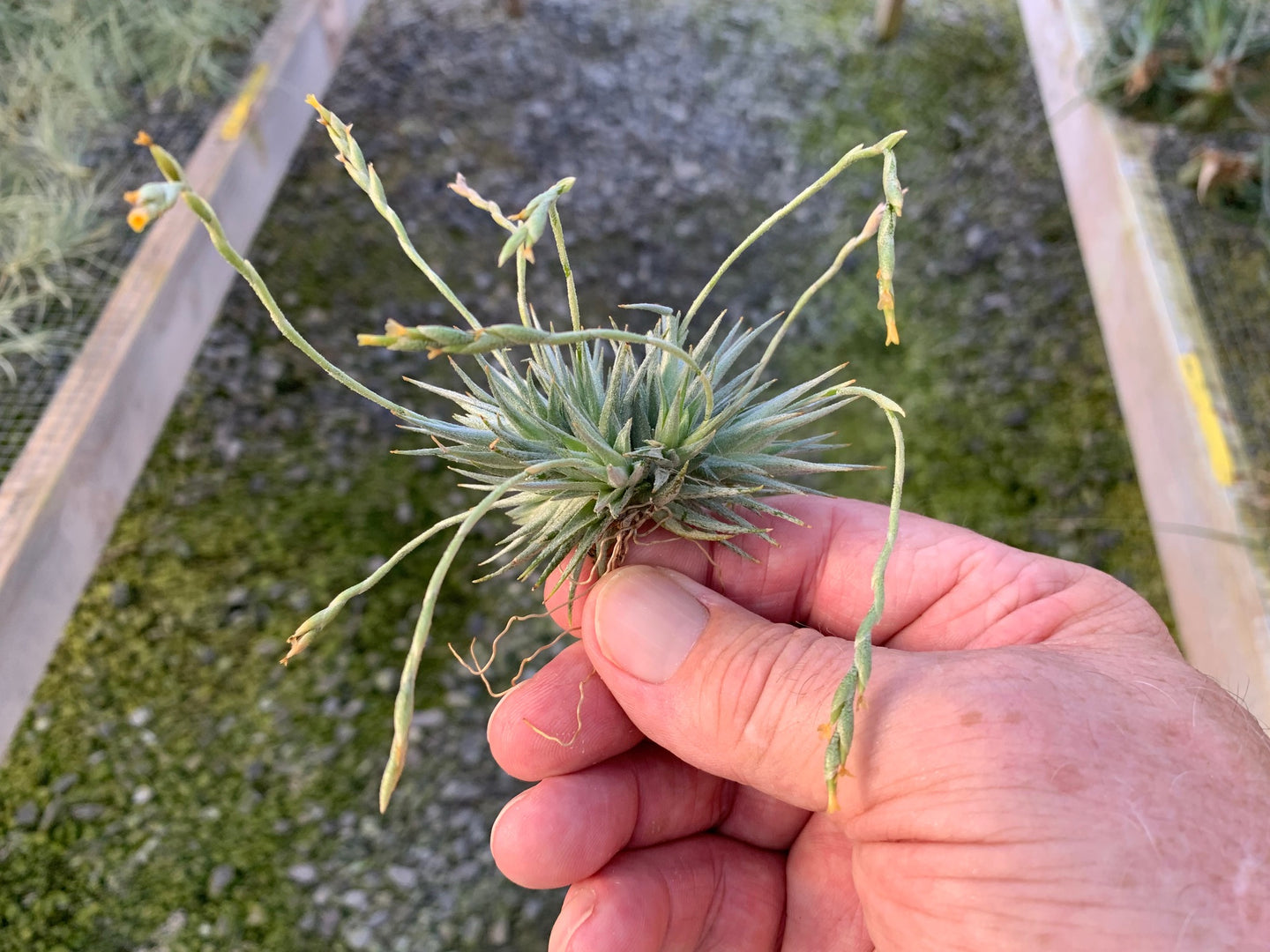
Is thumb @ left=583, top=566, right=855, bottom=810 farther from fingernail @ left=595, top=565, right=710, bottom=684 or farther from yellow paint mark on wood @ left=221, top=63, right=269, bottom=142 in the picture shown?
yellow paint mark on wood @ left=221, top=63, right=269, bottom=142

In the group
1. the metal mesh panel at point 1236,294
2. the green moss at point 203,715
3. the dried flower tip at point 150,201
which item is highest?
the dried flower tip at point 150,201

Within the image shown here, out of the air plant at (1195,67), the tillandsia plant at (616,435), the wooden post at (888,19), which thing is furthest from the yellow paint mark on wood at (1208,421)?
the wooden post at (888,19)

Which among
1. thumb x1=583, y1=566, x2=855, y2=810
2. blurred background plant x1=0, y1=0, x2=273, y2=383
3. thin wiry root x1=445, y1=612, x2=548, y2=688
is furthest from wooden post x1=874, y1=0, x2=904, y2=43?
thumb x1=583, y1=566, x2=855, y2=810

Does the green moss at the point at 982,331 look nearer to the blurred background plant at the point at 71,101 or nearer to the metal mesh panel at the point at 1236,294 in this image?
the metal mesh panel at the point at 1236,294

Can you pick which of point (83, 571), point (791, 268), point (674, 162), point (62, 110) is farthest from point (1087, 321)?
point (62, 110)

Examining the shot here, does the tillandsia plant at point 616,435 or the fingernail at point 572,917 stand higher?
the tillandsia plant at point 616,435

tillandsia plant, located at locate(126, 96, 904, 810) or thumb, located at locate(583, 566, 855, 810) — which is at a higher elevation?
tillandsia plant, located at locate(126, 96, 904, 810)

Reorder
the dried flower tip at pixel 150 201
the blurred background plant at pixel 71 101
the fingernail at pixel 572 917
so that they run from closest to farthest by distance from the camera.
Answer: the dried flower tip at pixel 150 201 < the fingernail at pixel 572 917 < the blurred background plant at pixel 71 101
